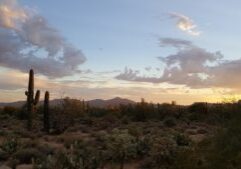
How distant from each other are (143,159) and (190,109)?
29.2m

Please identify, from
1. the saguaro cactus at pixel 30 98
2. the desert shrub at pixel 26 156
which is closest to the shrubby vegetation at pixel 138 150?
the desert shrub at pixel 26 156

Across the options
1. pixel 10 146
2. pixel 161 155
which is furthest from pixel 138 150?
pixel 10 146

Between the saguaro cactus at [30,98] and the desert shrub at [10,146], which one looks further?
the saguaro cactus at [30,98]

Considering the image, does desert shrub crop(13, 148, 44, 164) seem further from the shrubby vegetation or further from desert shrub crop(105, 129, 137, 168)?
desert shrub crop(105, 129, 137, 168)

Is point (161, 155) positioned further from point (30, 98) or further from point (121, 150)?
point (30, 98)

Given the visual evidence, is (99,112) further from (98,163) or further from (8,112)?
(98,163)

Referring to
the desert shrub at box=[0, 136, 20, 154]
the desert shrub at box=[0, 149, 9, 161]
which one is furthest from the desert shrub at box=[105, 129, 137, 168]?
the desert shrub at box=[0, 136, 20, 154]

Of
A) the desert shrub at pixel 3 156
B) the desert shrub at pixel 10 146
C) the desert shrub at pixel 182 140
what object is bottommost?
the desert shrub at pixel 3 156

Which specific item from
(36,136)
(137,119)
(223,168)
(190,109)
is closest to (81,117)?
(137,119)

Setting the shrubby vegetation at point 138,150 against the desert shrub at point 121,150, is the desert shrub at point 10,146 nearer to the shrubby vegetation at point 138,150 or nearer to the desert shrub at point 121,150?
the shrubby vegetation at point 138,150

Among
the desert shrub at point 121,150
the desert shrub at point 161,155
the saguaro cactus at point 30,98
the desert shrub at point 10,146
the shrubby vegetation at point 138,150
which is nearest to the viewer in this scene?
the shrubby vegetation at point 138,150

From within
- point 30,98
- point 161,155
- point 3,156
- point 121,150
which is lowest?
point 3,156

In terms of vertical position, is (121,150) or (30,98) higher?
(30,98)

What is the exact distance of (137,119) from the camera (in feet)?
134
